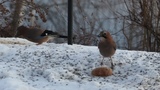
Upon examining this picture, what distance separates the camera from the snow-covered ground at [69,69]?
16.1 feet

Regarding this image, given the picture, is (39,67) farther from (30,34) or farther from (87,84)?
(30,34)

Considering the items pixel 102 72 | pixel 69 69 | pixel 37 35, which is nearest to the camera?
pixel 102 72

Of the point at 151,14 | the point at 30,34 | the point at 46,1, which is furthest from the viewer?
the point at 46,1

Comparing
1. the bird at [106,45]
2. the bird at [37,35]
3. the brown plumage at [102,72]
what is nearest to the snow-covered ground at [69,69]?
the brown plumage at [102,72]

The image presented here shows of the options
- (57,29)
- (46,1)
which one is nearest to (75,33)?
(57,29)

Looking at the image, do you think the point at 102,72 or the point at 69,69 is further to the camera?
the point at 69,69

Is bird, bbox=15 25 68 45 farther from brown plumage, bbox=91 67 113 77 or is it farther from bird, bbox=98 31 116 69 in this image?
brown plumage, bbox=91 67 113 77

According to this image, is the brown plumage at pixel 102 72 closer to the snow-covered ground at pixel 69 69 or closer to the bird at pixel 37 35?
the snow-covered ground at pixel 69 69

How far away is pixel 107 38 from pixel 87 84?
84cm

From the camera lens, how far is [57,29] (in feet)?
47.6

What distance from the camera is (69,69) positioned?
5469 mm

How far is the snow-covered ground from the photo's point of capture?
492 centimetres

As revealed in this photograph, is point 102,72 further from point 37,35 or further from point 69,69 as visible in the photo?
point 37,35

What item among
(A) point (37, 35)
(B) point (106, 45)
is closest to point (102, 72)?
(B) point (106, 45)
